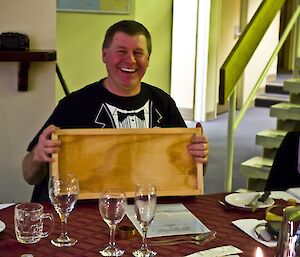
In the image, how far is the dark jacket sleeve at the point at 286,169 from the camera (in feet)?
8.46

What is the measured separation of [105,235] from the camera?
1.77m

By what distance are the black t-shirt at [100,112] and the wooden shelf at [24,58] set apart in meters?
0.94

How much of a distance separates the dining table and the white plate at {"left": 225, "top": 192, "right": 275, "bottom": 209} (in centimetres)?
3

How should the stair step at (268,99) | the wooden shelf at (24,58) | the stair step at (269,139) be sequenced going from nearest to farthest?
the wooden shelf at (24,58)
the stair step at (269,139)
the stair step at (268,99)

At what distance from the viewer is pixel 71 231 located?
1795mm

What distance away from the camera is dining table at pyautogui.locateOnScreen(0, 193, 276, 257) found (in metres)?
1.65

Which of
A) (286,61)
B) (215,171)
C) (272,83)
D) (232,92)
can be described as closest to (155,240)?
(232,92)

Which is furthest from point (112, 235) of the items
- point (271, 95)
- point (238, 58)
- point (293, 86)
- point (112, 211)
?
point (271, 95)

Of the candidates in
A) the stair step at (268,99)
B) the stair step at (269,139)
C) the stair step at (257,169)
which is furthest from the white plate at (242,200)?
the stair step at (268,99)

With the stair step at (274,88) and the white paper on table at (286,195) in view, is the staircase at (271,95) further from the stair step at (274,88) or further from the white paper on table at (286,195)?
the white paper on table at (286,195)

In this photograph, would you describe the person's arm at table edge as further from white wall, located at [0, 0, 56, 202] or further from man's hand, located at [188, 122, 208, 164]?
white wall, located at [0, 0, 56, 202]

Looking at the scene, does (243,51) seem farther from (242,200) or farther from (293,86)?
(242,200)

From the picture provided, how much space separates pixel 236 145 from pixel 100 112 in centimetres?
421

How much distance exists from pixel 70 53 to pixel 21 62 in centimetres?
219
